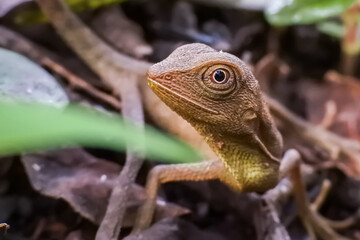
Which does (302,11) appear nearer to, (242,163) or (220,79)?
(242,163)

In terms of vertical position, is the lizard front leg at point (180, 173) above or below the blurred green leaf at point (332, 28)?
below

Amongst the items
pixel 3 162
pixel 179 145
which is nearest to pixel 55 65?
pixel 3 162

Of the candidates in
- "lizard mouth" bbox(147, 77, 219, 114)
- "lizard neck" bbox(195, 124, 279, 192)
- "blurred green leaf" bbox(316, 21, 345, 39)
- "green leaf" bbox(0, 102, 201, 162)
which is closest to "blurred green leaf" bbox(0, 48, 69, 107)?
"green leaf" bbox(0, 102, 201, 162)

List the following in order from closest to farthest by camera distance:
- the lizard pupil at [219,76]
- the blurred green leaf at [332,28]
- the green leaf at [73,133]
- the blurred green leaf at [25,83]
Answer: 1. the green leaf at [73,133]
2. the lizard pupil at [219,76]
3. the blurred green leaf at [25,83]
4. the blurred green leaf at [332,28]

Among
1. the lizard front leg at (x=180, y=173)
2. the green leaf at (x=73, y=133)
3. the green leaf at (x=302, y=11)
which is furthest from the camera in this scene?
the green leaf at (x=302, y=11)

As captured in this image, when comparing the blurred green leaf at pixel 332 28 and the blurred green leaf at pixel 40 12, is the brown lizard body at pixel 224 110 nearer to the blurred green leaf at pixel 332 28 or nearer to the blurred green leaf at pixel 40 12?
the blurred green leaf at pixel 40 12

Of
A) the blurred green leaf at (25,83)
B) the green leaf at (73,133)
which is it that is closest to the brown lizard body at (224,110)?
the green leaf at (73,133)

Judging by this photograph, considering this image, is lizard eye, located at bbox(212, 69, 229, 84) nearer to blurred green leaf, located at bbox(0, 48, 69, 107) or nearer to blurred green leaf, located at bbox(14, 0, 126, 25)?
blurred green leaf, located at bbox(0, 48, 69, 107)

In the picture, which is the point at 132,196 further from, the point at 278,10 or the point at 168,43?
the point at 278,10
